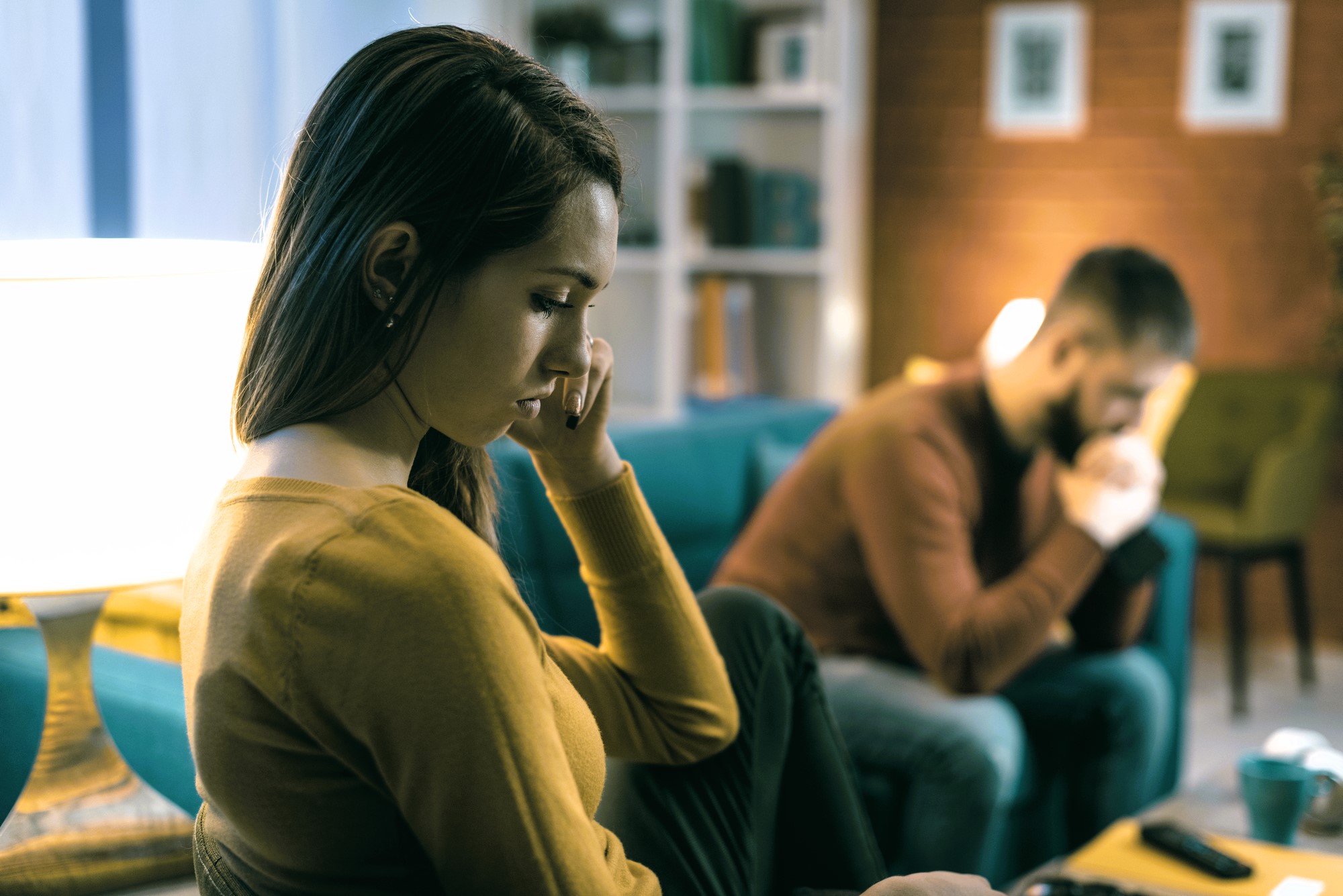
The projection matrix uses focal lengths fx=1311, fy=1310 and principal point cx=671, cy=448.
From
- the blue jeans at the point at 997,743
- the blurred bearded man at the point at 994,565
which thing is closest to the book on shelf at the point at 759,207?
the blurred bearded man at the point at 994,565

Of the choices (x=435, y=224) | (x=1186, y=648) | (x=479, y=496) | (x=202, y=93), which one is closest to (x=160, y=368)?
(x=479, y=496)

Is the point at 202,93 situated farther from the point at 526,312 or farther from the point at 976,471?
the point at 526,312

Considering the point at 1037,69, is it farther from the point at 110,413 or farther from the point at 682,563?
the point at 110,413

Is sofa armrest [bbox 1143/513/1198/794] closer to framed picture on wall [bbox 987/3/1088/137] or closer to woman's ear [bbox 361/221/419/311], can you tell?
woman's ear [bbox 361/221/419/311]

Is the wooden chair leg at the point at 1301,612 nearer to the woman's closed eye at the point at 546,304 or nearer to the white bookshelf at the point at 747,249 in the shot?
the white bookshelf at the point at 747,249

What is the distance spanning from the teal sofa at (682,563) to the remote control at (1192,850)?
1.40 feet

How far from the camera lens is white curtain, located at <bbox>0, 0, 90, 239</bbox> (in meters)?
1.96

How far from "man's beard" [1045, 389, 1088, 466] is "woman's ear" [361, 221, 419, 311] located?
140 centimetres

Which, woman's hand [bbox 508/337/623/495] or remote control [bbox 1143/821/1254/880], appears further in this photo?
remote control [bbox 1143/821/1254/880]

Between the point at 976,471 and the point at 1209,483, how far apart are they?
2.22 m

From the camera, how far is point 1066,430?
6.57 ft

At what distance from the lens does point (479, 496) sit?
108 centimetres

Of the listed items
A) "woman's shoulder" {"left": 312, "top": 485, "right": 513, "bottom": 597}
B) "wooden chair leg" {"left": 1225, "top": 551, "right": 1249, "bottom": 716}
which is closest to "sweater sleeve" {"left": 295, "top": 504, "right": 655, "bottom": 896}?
"woman's shoulder" {"left": 312, "top": 485, "right": 513, "bottom": 597}

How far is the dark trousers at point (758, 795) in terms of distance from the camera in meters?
1.15
